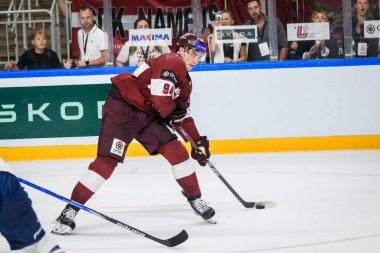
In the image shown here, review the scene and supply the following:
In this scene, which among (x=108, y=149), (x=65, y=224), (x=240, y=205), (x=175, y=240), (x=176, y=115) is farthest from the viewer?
(x=240, y=205)

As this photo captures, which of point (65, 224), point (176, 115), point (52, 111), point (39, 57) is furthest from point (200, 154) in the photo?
point (39, 57)

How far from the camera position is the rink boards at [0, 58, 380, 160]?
772 cm

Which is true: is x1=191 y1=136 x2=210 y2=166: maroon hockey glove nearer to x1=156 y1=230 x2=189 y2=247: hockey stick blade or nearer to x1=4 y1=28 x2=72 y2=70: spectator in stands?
x1=156 y1=230 x2=189 y2=247: hockey stick blade

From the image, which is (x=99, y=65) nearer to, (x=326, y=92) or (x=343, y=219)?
(x=326, y=92)

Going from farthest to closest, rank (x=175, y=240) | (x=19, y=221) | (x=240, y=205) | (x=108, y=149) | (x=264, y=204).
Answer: (x=240, y=205) < (x=264, y=204) < (x=108, y=149) < (x=175, y=240) < (x=19, y=221)

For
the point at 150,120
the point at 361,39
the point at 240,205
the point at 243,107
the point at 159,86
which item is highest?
the point at 361,39

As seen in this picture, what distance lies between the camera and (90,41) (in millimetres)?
7836

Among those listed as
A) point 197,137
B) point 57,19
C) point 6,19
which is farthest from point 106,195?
point 6,19

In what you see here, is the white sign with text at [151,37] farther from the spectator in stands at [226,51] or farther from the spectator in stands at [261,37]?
the spectator in stands at [261,37]

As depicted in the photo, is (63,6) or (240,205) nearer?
(240,205)

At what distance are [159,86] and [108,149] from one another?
16.5 inches

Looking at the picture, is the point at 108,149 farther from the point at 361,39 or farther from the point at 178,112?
the point at 361,39

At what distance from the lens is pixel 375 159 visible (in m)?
7.10

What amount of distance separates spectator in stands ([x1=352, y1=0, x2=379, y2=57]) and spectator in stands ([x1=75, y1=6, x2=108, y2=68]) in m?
2.15
